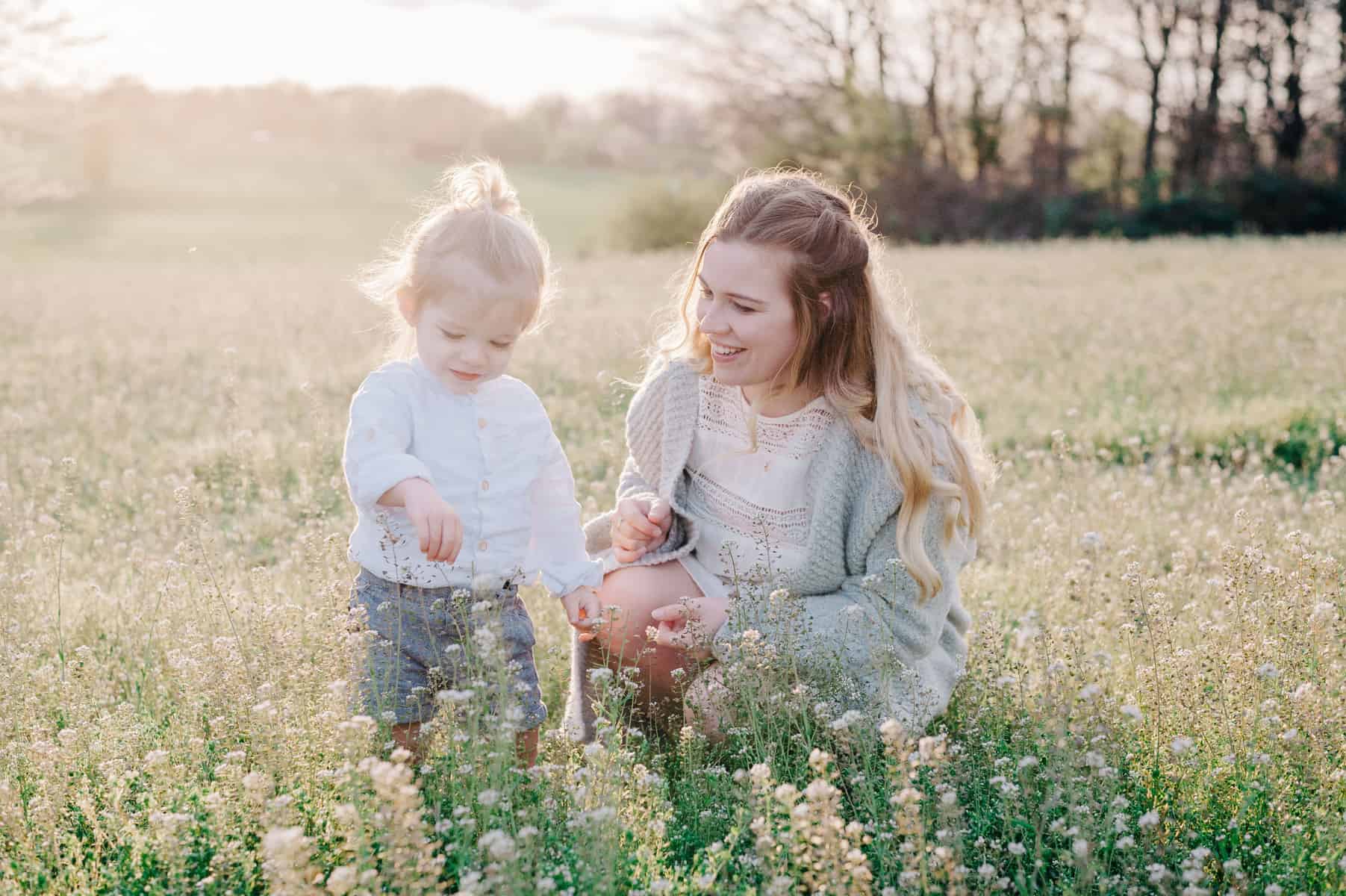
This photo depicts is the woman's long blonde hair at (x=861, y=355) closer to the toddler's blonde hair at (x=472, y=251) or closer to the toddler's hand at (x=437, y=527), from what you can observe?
the toddler's blonde hair at (x=472, y=251)

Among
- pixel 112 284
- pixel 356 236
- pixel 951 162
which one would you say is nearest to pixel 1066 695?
pixel 112 284

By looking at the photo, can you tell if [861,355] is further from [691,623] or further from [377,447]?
[377,447]

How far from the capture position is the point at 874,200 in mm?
31297

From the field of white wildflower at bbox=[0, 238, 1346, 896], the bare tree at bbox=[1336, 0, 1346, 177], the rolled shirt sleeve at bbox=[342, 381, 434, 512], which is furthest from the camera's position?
the bare tree at bbox=[1336, 0, 1346, 177]

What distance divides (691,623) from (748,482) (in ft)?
2.99

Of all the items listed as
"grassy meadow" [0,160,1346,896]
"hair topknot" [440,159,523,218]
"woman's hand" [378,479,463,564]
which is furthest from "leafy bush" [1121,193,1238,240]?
"woman's hand" [378,479,463,564]

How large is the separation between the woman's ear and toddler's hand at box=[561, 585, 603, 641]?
1.03 meters

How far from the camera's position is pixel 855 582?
4.05 m

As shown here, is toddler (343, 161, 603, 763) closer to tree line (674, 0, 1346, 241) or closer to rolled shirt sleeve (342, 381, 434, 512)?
rolled shirt sleeve (342, 381, 434, 512)

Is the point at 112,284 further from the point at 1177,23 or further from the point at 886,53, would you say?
the point at 1177,23

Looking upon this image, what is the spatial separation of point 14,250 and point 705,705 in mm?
34960

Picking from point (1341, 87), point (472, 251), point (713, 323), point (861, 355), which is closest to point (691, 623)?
point (713, 323)

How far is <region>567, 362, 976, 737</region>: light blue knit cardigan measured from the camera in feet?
12.2

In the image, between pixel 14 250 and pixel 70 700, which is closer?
pixel 70 700
